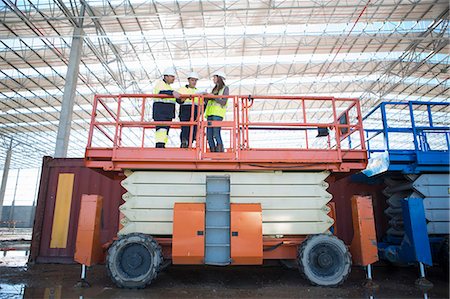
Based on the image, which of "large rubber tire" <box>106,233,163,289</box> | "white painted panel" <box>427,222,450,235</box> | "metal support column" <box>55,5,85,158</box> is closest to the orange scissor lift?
"large rubber tire" <box>106,233,163,289</box>

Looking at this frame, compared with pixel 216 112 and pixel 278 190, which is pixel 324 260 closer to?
pixel 278 190

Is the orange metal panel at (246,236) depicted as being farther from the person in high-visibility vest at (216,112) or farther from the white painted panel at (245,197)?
the person in high-visibility vest at (216,112)

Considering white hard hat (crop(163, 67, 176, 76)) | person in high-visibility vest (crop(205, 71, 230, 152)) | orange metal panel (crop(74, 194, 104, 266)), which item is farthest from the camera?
white hard hat (crop(163, 67, 176, 76))

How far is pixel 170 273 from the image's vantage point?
7270 millimetres

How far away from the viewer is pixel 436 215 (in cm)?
664

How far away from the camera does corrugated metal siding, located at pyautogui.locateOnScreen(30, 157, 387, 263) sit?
8.59 m

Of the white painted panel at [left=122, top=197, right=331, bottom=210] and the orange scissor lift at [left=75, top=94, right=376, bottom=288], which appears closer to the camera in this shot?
the orange scissor lift at [left=75, top=94, right=376, bottom=288]

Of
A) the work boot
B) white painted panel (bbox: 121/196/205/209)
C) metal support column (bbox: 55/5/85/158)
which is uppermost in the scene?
metal support column (bbox: 55/5/85/158)

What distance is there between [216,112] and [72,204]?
5.31m

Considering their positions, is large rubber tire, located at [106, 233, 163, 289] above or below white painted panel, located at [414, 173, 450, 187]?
below

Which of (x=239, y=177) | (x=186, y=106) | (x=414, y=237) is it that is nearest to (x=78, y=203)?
(x=186, y=106)

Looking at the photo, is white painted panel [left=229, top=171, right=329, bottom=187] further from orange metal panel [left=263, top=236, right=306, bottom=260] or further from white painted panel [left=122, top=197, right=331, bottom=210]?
orange metal panel [left=263, top=236, right=306, bottom=260]

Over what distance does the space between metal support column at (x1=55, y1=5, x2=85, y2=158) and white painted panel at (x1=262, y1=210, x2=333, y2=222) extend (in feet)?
37.5

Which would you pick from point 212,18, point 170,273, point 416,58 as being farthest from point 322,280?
point 416,58
